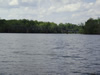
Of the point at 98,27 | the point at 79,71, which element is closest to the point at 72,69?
the point at 79,71

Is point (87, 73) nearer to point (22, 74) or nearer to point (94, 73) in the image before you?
point (94, 73)

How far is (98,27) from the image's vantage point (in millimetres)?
198750

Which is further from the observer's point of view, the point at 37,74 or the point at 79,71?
the point at 79,71

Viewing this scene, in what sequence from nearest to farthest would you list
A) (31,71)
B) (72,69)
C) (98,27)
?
(31,71)
(72,69)
(98,27)

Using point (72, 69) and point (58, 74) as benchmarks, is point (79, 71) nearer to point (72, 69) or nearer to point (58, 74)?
point (72, 69)

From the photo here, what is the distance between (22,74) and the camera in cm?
1908

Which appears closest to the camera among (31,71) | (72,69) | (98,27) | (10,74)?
(10,74)

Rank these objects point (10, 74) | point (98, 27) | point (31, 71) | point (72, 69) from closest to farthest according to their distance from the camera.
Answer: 1. point (10, 74)
2. point (31, 71)
3. point (72, 69)
4. point (98, 27)

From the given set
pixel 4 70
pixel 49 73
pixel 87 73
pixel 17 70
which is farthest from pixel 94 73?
pixel 4 70

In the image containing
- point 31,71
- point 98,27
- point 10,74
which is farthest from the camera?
point 98,27

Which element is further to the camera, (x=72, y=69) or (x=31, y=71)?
(x=72, y=69)

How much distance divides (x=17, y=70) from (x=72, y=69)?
222 inches

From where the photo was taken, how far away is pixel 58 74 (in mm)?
19391

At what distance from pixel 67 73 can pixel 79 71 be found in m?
1.62
